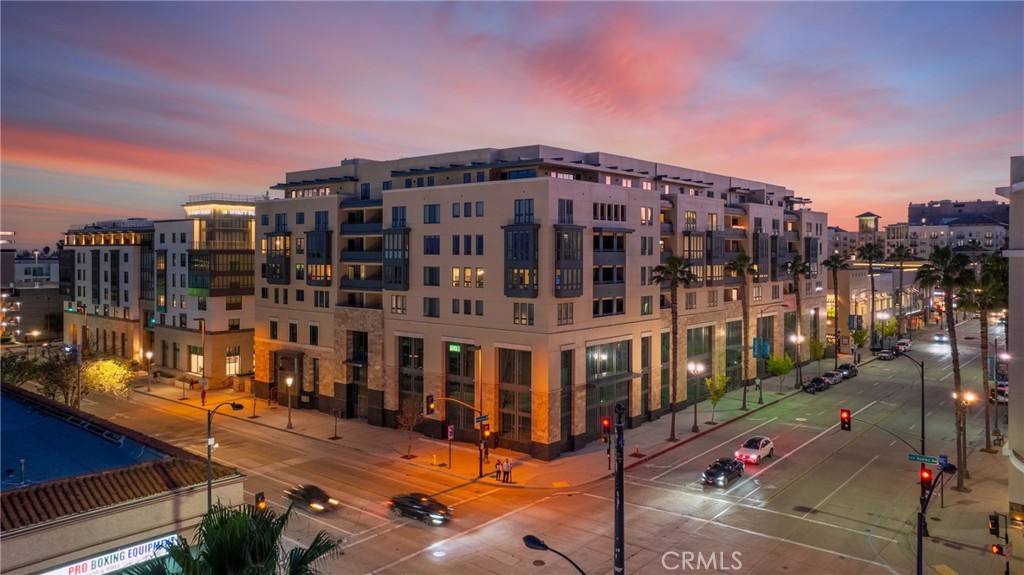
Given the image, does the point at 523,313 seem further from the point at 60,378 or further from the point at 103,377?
the point at 103,377

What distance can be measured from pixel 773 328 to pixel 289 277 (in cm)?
6184

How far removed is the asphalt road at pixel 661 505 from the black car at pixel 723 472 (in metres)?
0.59

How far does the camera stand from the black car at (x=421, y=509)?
126 ft

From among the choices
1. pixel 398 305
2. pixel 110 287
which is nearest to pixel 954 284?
pixel 398 305

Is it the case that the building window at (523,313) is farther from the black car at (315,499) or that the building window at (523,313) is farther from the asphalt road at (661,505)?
the black car at (315,499)

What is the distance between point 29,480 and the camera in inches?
961

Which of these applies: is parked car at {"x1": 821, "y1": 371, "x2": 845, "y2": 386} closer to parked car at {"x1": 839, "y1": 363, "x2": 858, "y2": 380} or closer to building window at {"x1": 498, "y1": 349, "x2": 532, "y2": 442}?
parked car at {"x1": 839, "y1": 363, "x2": 858, "y2": 380}

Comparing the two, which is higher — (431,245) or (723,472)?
(431,245)

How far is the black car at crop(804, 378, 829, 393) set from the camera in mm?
78375

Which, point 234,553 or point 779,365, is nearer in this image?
point 234,553

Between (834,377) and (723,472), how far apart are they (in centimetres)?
4659

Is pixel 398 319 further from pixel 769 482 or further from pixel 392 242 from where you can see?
pixel 769 482

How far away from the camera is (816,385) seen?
78.8m

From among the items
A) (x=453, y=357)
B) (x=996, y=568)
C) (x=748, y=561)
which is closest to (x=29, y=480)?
(x=748, y=561)
